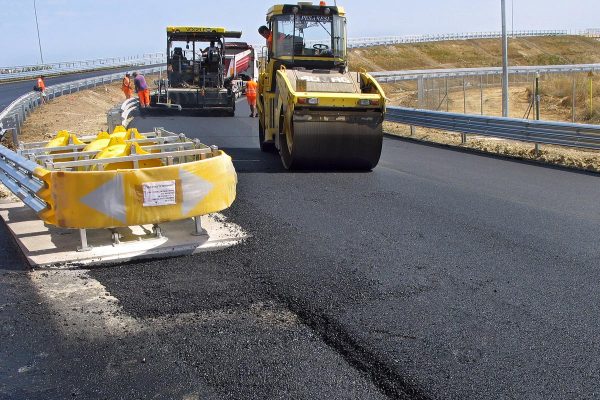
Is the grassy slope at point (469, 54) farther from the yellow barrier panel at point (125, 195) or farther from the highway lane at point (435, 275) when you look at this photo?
the yellow barrier panel at point (125, 195)

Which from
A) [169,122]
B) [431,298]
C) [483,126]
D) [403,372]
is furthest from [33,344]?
[169,122]

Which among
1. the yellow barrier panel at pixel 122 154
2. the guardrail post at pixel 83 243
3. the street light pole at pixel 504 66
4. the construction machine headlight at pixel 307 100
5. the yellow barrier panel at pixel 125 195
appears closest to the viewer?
the yellow barrier panel at pixel 125 195

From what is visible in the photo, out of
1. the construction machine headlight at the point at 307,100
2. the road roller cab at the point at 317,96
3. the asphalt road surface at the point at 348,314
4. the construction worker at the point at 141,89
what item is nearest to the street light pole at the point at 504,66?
the road roller cab at the point at 317,96

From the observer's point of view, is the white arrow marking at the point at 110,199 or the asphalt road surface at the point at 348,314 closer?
the asphalt road surface at the point at 348,314

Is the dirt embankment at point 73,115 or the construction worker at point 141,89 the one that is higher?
the construction worker at point 141,89

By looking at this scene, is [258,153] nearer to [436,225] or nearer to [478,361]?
[436,225]

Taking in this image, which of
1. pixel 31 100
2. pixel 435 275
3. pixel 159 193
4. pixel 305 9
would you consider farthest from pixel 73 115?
pixel 435 275

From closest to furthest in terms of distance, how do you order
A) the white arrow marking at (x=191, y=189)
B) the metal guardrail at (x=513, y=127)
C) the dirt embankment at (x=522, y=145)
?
the white arrow marking at (x=191, y=189), the metal guardrail at (x=513, y=127), the dirt embankment at (x=522, y=145)

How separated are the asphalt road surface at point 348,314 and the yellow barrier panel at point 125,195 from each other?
519 millimetres

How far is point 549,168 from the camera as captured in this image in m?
12.2

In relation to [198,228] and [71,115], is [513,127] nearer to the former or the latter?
[198,228]

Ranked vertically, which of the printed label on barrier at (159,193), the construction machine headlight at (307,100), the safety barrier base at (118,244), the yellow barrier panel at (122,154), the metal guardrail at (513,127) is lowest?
the safety barrier base at (118,244)

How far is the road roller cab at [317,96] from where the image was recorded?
36.8ft

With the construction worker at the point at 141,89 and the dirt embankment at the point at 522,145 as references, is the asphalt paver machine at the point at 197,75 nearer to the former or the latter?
the construction worker at the point at 141,89
